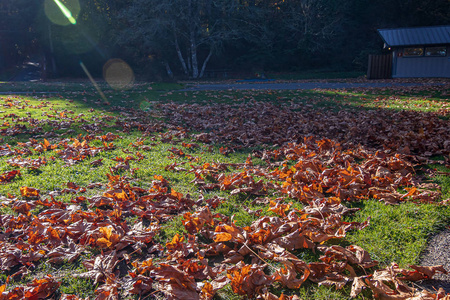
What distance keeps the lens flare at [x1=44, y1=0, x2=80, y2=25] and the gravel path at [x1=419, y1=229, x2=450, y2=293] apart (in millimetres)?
34837

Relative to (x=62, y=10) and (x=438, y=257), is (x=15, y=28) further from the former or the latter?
(x=438, y=257)

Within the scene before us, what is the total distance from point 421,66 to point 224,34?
1571 centimetres

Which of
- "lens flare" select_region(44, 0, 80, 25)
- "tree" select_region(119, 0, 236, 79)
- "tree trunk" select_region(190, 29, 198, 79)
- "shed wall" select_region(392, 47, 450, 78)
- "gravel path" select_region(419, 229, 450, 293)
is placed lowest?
"gravel path" select_region(419, 229, 450, 293)

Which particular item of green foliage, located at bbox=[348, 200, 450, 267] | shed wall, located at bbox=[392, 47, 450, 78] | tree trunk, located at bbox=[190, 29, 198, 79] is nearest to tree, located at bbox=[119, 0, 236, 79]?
tree trunk, located at bbox=[190, 29, 198, 79]

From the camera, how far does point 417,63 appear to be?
24.7m

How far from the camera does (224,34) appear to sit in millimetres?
28000

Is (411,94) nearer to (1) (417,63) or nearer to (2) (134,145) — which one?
(2) (134,145)

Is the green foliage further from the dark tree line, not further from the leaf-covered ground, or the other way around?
the dark tree line

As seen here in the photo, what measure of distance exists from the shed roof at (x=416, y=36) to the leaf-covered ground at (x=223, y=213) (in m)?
21.6

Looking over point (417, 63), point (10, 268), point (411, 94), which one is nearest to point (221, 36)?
point (417, 63)

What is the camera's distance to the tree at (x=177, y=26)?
86.7 feet

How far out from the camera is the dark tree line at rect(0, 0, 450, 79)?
95.0 ft

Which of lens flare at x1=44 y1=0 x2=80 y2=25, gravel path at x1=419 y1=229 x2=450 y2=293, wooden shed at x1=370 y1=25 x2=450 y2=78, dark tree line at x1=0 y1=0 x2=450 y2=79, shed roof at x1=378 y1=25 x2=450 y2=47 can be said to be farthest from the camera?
lens flare at x1=44 y1=0 x2=80 y2=25

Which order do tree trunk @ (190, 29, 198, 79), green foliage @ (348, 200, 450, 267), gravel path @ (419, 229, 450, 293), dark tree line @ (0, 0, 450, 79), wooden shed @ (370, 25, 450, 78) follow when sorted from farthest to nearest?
dark tree line @ (0, 0, 450, 79), tree trunk @ (190, 29, 198, 79), wooden shed @ (370, 25, 450, 78), green foliage @ (348, 200, 450, 267), gravel path @ (419, 229, 450, 293)
